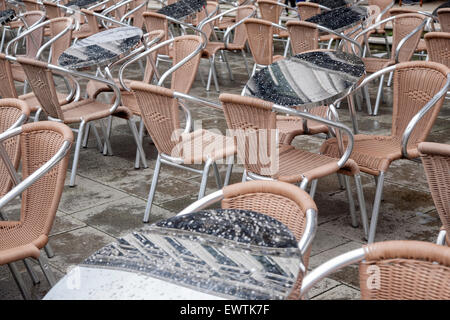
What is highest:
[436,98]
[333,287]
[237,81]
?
[436,98]

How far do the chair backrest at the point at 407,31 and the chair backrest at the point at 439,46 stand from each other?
98 cm

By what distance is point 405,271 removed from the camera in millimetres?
1931

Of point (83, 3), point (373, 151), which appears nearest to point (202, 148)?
point (373, 151)

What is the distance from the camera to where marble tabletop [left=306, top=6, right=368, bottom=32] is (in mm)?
5906

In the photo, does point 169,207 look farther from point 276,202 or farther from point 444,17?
point 444,17

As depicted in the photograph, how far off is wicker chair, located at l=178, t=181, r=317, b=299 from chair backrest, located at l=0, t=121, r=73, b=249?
0.76 metres

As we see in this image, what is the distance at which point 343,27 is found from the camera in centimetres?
586

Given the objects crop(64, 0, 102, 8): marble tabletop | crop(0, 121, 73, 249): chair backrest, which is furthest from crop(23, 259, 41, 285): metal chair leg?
crop(64, 0, 102, 8): marble tabletop

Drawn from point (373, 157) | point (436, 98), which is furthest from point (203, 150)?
point (436, 98)

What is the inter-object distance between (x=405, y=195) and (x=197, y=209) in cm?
245

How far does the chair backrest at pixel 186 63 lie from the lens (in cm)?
545

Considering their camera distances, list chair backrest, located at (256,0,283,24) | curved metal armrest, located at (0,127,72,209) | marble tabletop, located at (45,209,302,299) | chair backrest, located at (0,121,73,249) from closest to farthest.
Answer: marble tabletop, located at (45,209,302,299) → curved metal armrest, located at (0,127,72,209) → chair backrest, located at (0,121,73,249) → chair backrest, located at (256,0,283,24)

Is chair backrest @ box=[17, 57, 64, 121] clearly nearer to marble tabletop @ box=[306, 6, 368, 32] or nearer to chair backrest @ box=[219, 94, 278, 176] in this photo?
chair backrest @ box=[219, 94, 278, 176]

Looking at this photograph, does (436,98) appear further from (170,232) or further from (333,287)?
(170,232)
